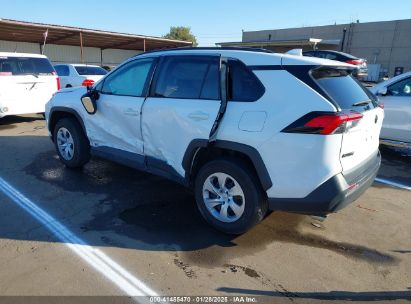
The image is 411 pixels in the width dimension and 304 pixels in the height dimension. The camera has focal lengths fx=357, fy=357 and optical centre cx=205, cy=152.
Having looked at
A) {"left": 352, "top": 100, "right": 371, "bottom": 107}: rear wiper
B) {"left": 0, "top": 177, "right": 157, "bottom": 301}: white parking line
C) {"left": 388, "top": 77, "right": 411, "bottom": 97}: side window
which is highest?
{"left": 352, "top": 100, "right": 371, "bottom": 107}: rear wiper

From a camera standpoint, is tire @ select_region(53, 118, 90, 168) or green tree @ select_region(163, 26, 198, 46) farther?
green tree @ select_region(163, 26, 198, 46)

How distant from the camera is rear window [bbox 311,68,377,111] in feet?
10.6

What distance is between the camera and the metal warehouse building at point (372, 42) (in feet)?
128

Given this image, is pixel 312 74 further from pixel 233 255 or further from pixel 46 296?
pixel 46 296

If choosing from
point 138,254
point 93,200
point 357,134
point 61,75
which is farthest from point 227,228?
point 61,75

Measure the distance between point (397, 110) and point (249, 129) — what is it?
435 centimetres

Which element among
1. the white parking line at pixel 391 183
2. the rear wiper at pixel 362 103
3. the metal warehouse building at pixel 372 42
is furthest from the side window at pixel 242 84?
the metal warehouse building at pixel 372 42

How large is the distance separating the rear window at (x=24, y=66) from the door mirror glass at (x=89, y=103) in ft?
16.4

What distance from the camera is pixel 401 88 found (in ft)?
21.3

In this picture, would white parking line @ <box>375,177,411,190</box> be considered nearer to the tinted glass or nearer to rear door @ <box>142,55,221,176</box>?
rear door @ <box>142,55,221,176</box>

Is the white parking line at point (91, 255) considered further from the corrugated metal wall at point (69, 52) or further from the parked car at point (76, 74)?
the corrugated metal wall at point (69, 52)

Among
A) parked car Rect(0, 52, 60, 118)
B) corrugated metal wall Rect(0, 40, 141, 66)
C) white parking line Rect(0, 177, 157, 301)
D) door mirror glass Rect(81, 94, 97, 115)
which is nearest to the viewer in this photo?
white parking line Rect(0, 177, 157, 301)

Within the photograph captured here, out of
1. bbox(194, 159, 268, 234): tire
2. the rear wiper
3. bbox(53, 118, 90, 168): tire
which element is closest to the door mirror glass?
bbox(53, 118, 90, 168): tire

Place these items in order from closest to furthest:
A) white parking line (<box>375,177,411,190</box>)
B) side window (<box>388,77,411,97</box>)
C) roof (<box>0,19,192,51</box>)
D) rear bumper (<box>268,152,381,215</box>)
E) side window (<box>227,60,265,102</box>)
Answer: rear bumper (<box>268,152,381,215</box>) < side window (<box>227,60,265,102</box>) < white parking line (<box>375,177,411,190</box>) < side window (<box>388,77,411,97</box>) < roof (<box>0,19,192,51</box>)
